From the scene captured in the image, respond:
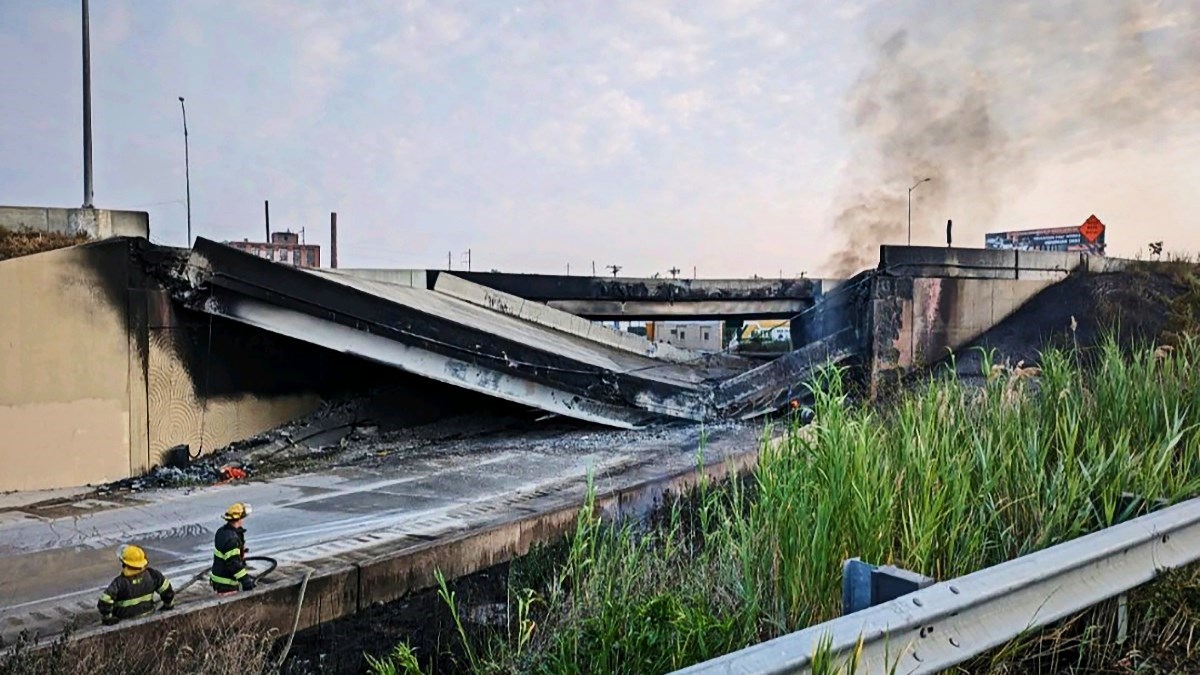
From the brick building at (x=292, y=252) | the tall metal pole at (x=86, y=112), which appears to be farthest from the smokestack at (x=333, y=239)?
the tall metal pole at (x=86, y=112)

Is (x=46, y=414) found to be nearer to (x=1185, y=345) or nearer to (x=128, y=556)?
(x=128, y=556)

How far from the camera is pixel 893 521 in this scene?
3.00m

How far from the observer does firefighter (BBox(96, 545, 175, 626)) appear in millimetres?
4551

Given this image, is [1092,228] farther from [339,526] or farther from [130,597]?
[130,597]

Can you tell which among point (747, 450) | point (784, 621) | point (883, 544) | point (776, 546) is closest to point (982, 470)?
point (883, 544)

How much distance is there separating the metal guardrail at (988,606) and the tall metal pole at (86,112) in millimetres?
16779

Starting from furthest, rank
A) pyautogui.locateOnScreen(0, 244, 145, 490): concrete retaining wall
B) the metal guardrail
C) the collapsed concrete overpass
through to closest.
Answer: the collapsed concrete overpass < pyautogui.locateOnScreen(0, 244, 145, 490): concrete retaining wall < the metal guardrail

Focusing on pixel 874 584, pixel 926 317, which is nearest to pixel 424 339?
pixel 926 317

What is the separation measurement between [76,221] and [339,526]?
1043 centimetres

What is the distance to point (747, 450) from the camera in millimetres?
10398

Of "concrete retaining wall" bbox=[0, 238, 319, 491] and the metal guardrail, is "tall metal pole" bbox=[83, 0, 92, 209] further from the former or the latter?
the metal guardrail

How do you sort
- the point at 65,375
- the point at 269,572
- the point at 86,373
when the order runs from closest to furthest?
the point at 269,572, the point at 65,375, the point at 86,373

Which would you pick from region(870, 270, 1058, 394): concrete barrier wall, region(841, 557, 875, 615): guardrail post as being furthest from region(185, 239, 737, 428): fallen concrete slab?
region(841, 557, 875, 615): guardrail post

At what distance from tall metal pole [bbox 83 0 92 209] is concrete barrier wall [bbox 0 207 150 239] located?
→ 1004 mm
